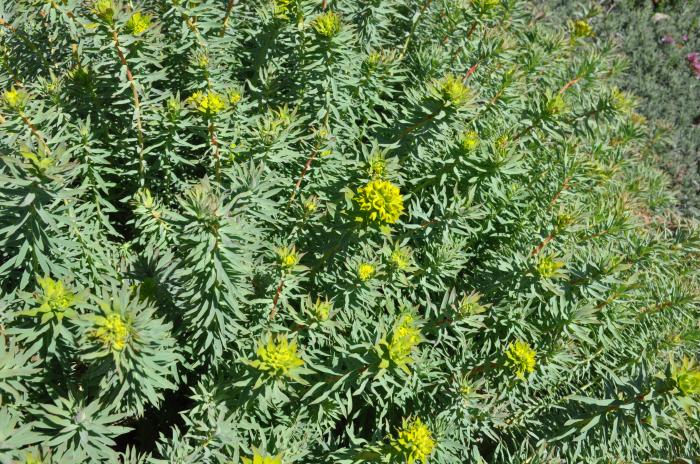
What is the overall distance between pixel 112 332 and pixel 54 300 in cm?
31

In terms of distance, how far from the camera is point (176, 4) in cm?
276

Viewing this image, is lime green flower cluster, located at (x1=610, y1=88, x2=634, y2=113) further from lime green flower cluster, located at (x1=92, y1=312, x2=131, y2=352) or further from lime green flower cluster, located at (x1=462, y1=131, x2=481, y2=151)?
lime green flower cluster, located at (x1=92, y1=312, x2=131, y2=352)

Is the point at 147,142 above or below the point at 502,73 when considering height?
below

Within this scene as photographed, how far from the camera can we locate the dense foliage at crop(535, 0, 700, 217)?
6484 millimetres

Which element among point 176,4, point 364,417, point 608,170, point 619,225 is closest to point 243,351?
point 364,417

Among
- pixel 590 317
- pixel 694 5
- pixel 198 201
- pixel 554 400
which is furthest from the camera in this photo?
pixel 694 5

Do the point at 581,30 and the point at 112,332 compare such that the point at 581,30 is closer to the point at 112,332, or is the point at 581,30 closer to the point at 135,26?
the point at 135,26

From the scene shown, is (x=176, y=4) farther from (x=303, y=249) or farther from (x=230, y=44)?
(x=303, y=249)

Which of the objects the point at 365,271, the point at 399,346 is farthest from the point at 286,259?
the point at 399,346

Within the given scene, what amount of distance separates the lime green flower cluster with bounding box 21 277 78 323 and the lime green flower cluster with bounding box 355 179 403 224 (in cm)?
116

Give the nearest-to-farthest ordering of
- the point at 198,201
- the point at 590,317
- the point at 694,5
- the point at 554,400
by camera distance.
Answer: the point at 198,201
the point at 590,317
the point at 554,400
the point at 694,5

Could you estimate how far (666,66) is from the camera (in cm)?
739

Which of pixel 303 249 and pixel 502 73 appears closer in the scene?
pixel 303 249

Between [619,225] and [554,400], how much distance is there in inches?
42.2
